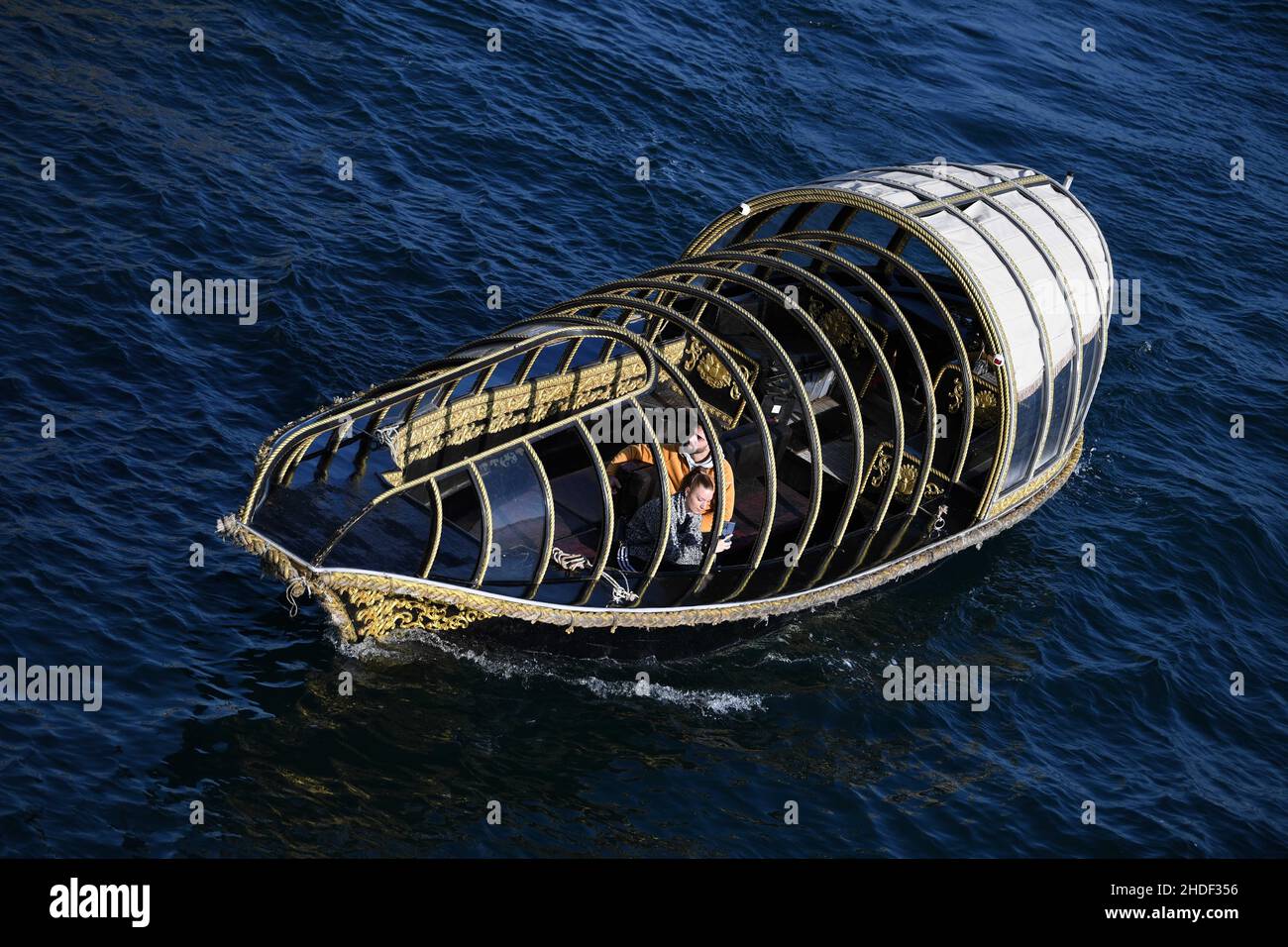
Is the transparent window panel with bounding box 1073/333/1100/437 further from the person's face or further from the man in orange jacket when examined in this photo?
the person's face

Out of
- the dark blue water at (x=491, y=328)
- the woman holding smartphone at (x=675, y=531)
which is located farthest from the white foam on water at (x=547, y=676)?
the woman holding smartphone at (x=675, y=531)

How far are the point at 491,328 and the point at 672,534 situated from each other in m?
9.75

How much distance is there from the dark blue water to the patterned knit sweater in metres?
1.77

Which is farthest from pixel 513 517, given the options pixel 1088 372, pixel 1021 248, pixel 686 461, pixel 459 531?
pixel 1088 372

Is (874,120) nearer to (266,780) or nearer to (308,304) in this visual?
(308,304)

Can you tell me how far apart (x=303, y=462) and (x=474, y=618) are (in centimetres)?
321

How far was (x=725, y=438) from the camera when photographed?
74.7ft

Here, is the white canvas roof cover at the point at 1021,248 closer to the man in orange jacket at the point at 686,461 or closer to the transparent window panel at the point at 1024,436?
the transparent window panel at the point at 1024,436

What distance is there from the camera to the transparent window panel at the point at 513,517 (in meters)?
19.1

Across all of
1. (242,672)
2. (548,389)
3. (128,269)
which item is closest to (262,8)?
(128,269)

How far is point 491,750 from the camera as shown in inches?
760

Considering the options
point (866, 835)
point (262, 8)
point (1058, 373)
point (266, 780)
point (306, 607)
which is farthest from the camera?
point (262, 8)

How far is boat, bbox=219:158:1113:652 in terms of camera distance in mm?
19062

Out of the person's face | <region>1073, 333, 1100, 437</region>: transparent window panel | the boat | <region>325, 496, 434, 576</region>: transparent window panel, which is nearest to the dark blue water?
the boat
